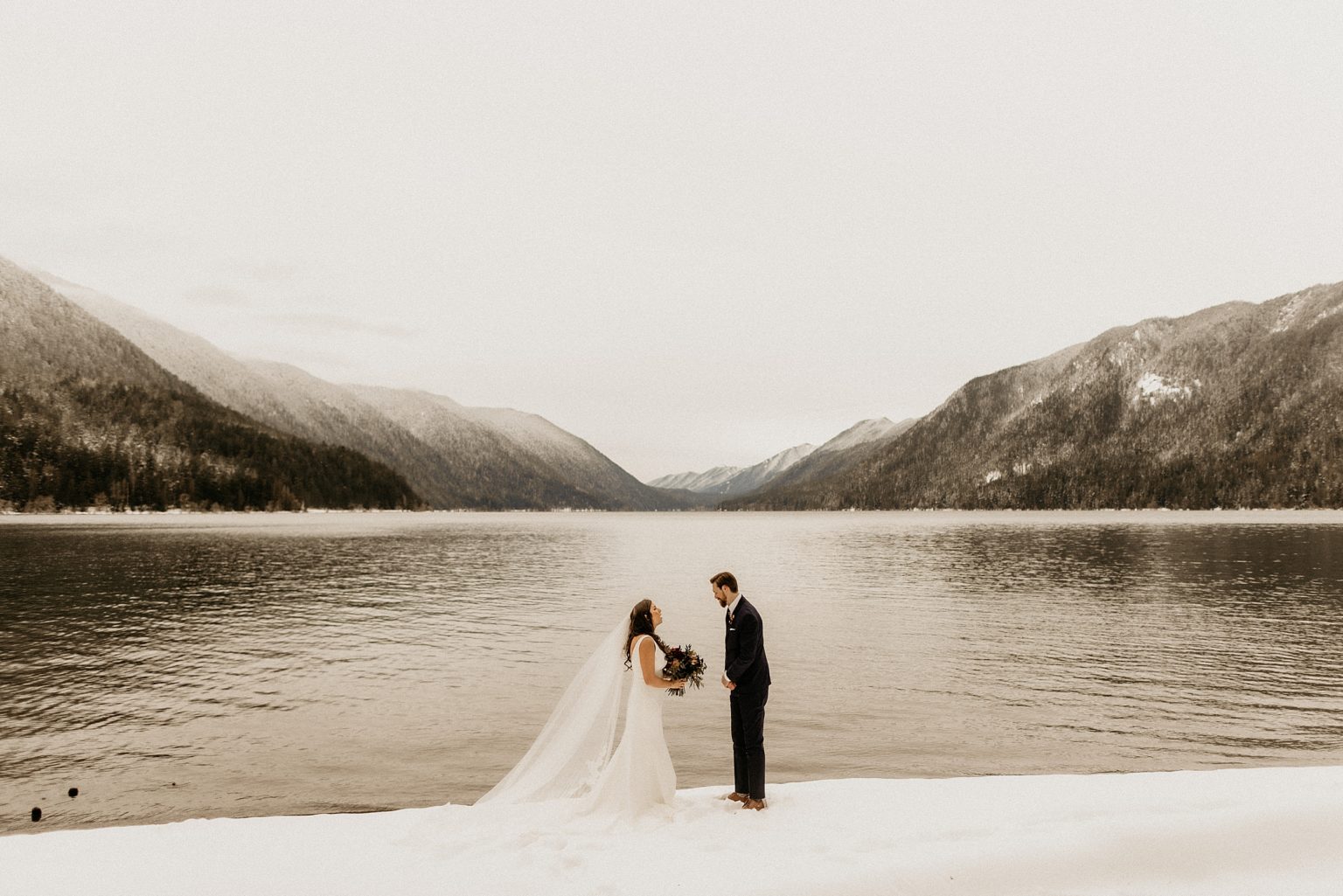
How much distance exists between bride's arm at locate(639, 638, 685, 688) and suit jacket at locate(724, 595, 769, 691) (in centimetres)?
88

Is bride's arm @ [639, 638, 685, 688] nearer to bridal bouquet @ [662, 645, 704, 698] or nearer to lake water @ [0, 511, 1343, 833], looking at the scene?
bridal bouquet @ [662, 645, 704, 698]

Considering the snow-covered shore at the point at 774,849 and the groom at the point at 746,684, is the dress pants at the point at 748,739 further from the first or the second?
the snow-covered shore at the point at 774,849

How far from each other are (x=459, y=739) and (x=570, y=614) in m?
26.2

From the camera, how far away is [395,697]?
2614 centimetres

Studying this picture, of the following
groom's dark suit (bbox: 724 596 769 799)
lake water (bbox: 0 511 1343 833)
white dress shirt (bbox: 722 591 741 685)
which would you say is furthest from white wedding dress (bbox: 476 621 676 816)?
lake water (bbox: 0 511 1343 833)

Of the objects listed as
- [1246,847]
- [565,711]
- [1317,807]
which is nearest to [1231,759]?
[1317,807]

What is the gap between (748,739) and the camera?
12.2 metres

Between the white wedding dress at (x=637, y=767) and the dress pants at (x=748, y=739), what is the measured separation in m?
1.14

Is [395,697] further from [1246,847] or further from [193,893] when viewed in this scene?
[1246,847]

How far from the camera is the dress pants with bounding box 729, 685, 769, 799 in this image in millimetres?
12031

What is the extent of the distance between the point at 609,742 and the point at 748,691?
2578mm

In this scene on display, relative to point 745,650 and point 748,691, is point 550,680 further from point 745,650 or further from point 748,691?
point 745,650

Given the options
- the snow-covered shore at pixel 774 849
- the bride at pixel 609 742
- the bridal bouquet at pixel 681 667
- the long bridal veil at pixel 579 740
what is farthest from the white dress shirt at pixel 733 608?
the snow-covered shore at pixel 774 849

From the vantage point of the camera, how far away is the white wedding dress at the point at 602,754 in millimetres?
11727
